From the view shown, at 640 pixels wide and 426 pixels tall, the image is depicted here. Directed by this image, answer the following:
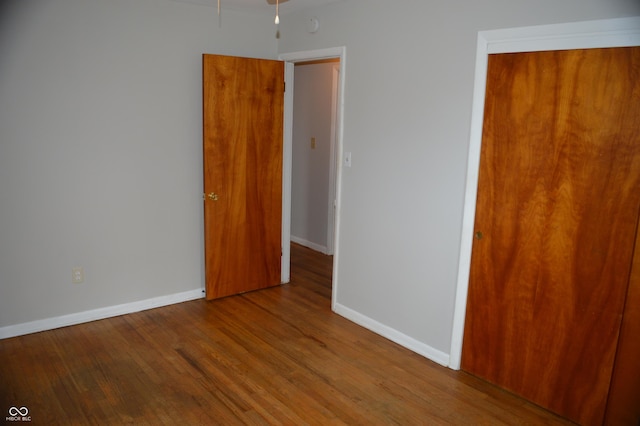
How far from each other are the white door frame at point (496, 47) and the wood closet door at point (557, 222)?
0.13 ft

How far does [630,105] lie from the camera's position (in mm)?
2197

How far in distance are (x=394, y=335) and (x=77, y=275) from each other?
2.40 metres

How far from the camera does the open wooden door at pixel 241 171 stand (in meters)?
3.79

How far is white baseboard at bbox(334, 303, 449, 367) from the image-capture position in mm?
3115


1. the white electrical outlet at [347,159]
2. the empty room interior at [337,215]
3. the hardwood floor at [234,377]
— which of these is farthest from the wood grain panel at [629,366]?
the white electrical outlet at [347,159]

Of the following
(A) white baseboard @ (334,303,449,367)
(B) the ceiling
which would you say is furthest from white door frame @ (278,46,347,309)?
(B) the ceiling

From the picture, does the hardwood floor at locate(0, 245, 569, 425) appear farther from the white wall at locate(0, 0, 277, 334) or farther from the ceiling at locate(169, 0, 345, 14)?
the ceiling at locate(169, 0, 345, 14)

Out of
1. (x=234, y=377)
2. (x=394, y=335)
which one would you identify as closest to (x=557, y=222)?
(x=394, y=335)

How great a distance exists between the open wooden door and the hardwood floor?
0.55 m

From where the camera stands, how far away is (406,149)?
3.20 metres

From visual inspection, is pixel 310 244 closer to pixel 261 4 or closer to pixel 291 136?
pixel 291 136

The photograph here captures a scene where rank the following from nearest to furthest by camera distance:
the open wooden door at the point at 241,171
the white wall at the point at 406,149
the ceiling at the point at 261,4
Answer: the white wall at the point at 406,149 < the ceiling at the point at 261,4 < the open wooden door at the point at 241,171

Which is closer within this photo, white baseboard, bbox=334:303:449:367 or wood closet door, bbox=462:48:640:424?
wood closet door, bbox=462:48:640:424

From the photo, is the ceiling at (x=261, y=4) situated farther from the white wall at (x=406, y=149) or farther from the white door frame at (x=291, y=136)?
the white door frame at (x=291, y=136)
